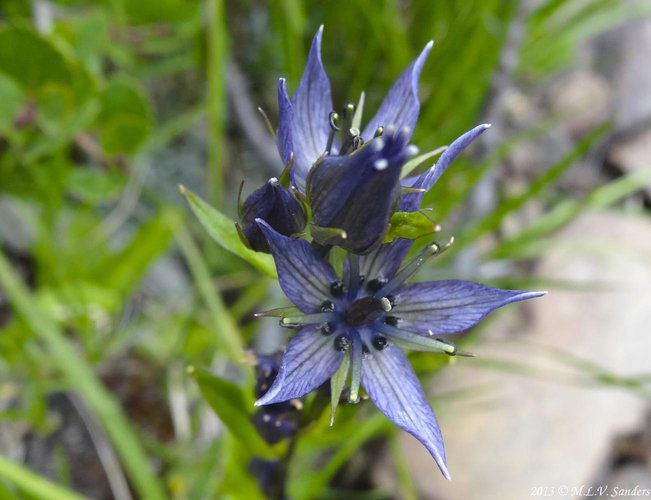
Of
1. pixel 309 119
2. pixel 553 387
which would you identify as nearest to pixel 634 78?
pixel 553 387

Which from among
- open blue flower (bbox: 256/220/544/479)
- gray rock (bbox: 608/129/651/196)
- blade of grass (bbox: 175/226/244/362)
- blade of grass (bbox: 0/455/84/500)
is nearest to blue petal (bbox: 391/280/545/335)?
open blue flower (bbox: 256/220/544/479)

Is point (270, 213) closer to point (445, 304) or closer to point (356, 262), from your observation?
point (356, 262)

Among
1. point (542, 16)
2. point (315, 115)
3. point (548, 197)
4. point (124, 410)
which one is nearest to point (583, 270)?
point (548, 197)

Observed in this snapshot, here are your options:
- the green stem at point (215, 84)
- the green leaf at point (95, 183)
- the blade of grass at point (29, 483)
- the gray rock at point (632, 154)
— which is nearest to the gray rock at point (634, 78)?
the gray rock at point (632, 154)

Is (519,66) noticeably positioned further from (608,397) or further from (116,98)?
(116,98)

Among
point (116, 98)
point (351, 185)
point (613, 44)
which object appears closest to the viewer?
point (351, 185)

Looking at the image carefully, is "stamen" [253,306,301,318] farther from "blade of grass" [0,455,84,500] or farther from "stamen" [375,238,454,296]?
"blade of grass" [0,455,84,500]
